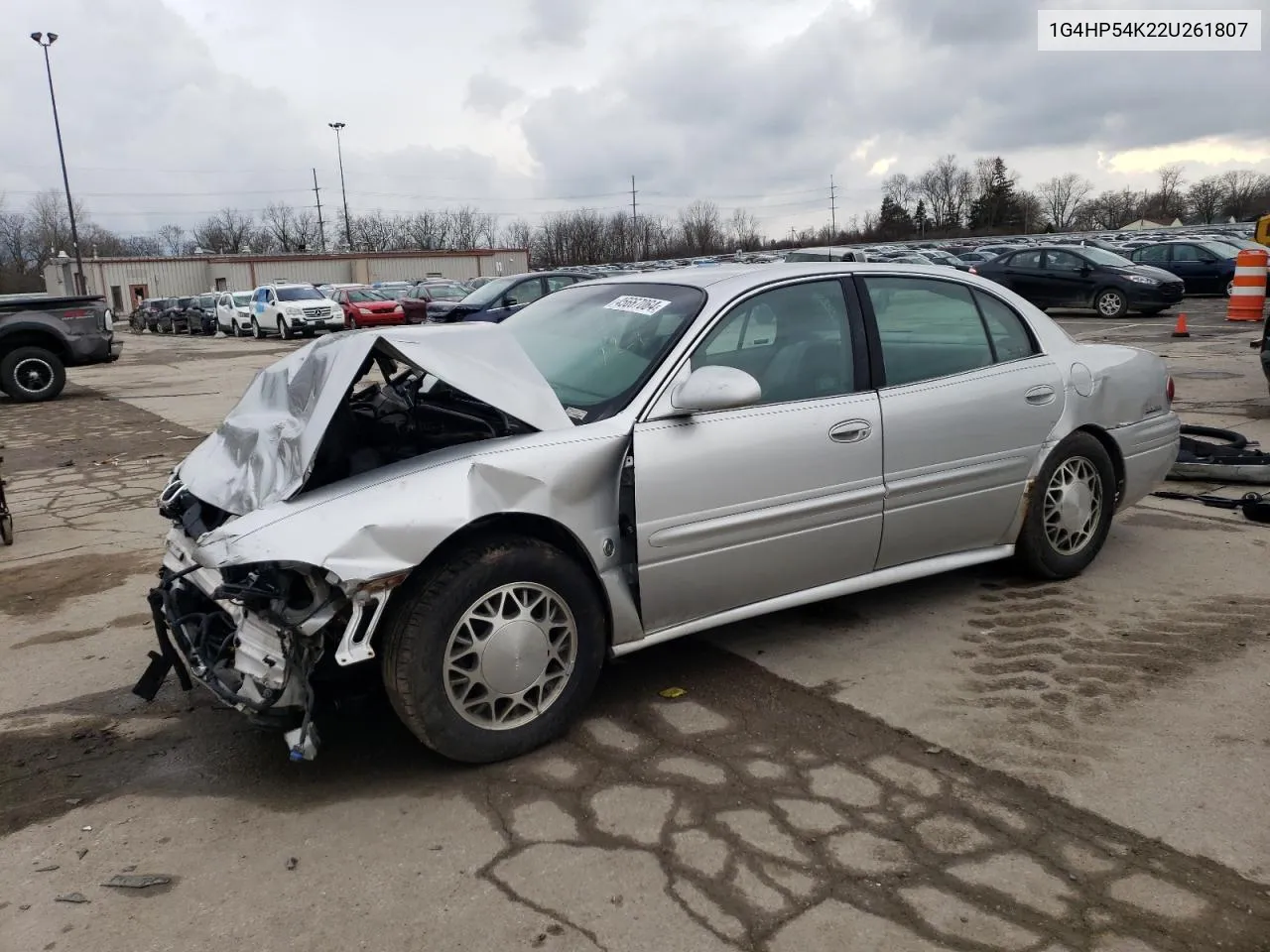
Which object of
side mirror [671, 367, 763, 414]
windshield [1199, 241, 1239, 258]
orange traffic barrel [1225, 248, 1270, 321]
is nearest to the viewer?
side mirror [671, 367, 763, 414]

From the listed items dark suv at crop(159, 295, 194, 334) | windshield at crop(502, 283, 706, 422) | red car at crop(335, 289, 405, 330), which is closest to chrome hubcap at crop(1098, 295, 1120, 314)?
red car at crop(335, 289, 405, 330)

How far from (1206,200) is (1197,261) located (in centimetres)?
6844

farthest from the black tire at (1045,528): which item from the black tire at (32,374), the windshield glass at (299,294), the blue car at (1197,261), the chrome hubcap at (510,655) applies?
the windshield glass at (299,294)

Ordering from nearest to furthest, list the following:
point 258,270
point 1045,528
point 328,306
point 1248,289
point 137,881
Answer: point 137,881
point 1045,528
point 1248,289
point 328,306
point 258,270

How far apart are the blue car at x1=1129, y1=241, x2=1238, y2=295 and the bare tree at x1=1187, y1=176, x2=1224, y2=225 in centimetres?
6164

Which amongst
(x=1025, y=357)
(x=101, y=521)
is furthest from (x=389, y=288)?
(x=1025, y=357)

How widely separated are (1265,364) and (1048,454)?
5.20 metres

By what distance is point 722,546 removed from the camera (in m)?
3.62

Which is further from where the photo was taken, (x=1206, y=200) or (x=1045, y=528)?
(x=1206, y=200)

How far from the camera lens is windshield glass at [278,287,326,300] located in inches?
1203

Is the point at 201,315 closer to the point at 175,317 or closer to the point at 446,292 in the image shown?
the point at 175,317

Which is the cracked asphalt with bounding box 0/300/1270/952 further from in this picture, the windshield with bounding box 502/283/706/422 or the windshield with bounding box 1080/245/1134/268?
the windshield with bounding box 1080/245/1134/268

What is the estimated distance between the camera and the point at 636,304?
414cm

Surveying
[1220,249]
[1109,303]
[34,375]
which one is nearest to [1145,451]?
[34,375]
